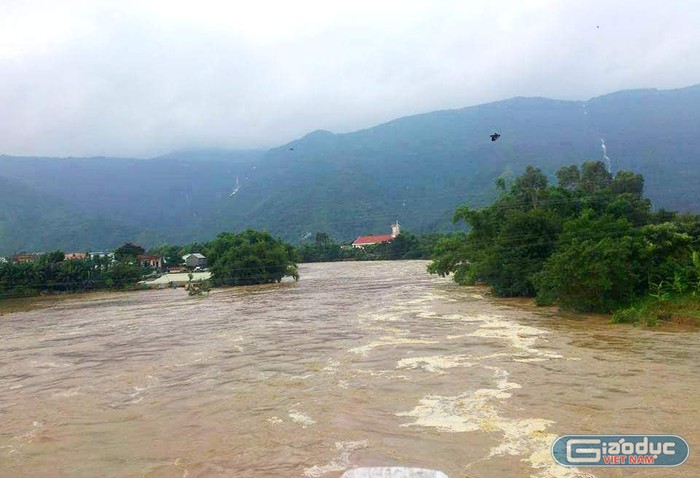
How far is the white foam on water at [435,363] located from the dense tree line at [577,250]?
761cm

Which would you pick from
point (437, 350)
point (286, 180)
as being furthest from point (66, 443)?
point (286, 180)

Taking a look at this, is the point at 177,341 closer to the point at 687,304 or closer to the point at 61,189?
the point at 687,304

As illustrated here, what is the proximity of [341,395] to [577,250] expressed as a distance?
12.0 meters

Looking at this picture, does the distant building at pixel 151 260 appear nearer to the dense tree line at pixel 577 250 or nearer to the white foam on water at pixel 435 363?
the dense tree line at pixel 577 250

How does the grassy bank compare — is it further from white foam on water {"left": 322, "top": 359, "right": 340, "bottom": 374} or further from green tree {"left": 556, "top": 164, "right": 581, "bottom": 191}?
green tree {"left": 556, "top": 164, "right": 581, "bottom": 191}

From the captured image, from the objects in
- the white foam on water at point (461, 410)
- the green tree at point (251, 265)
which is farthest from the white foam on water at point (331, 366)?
the green tree at point (251, 265)

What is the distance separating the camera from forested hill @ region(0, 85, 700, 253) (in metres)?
100

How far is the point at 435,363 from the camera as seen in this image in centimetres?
1338

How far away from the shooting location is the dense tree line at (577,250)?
64.2 feet

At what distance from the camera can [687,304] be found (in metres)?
18.2

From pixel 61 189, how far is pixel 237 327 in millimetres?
130979

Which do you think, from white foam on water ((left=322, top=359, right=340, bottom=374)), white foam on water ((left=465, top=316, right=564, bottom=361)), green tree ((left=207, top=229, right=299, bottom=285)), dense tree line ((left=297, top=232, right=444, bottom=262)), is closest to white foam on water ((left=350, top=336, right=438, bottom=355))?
white foam on water ((left=322, top=359, right=340, bottom=374))

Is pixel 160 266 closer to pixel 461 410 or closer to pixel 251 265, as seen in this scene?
pixel 251 265

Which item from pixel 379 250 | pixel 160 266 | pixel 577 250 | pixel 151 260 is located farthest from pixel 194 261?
pixel 577 250
